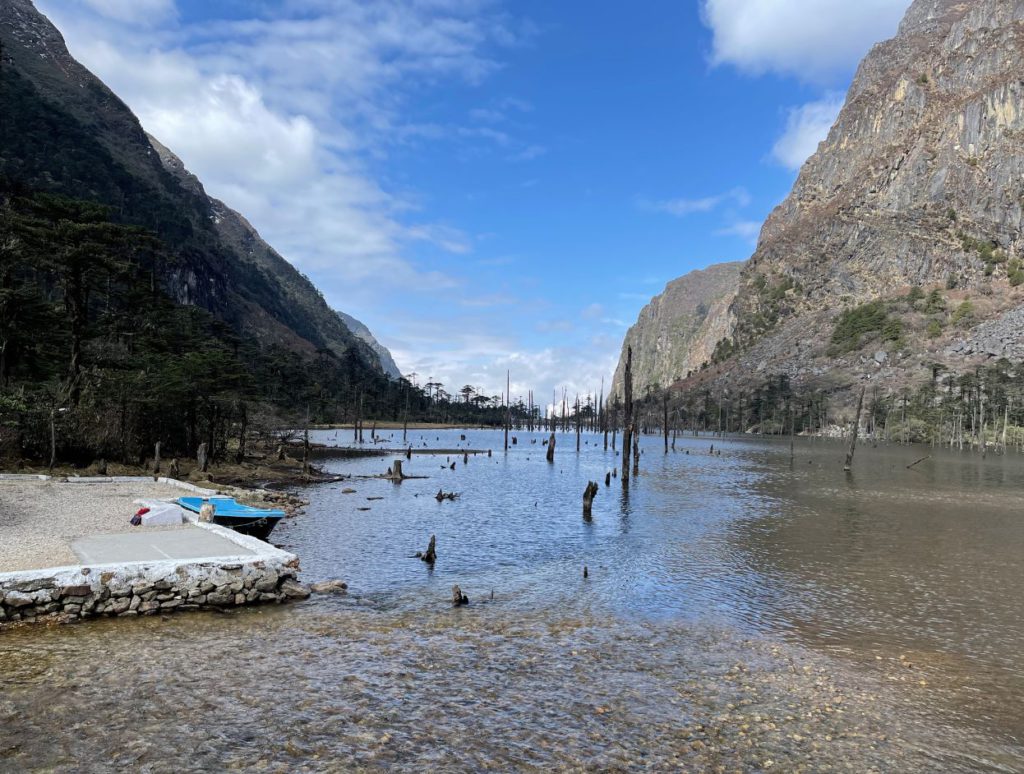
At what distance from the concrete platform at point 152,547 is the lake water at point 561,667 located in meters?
1.95

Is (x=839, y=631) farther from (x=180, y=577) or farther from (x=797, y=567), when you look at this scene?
(x=180, y=577)

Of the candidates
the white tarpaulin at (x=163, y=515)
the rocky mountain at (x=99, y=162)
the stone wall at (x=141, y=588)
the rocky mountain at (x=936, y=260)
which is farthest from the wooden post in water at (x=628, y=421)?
the rocky mountain at (x=936, y=260)

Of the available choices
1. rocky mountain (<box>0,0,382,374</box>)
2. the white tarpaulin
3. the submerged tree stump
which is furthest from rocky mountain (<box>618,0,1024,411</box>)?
the white tarpaulin

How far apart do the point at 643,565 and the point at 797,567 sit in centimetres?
494

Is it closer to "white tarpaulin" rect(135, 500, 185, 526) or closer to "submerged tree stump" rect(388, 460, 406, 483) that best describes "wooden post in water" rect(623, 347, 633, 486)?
"submerged tree stump" rect(388, 460, 406, 483)

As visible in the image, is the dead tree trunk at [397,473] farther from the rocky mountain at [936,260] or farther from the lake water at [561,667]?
the rocky mountain at [936,260]

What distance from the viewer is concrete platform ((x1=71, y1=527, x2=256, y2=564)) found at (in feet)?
43.1

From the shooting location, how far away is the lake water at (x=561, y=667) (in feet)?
25.0

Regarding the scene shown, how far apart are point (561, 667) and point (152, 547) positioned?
1015 centimetres

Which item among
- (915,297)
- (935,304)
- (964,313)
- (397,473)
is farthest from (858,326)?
(397,473)

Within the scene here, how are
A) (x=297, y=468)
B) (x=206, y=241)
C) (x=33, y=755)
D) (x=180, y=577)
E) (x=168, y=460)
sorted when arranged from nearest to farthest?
1. (x=33, y=755)
2. (x=180, y=577)
3. (x=168, y=460)
4. (x=297, y=468)
5. (x=206, y=241)

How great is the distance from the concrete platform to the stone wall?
59 cm

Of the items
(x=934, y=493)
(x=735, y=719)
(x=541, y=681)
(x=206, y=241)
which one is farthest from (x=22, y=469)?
(x=206, y=241)

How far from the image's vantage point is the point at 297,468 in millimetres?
45594
